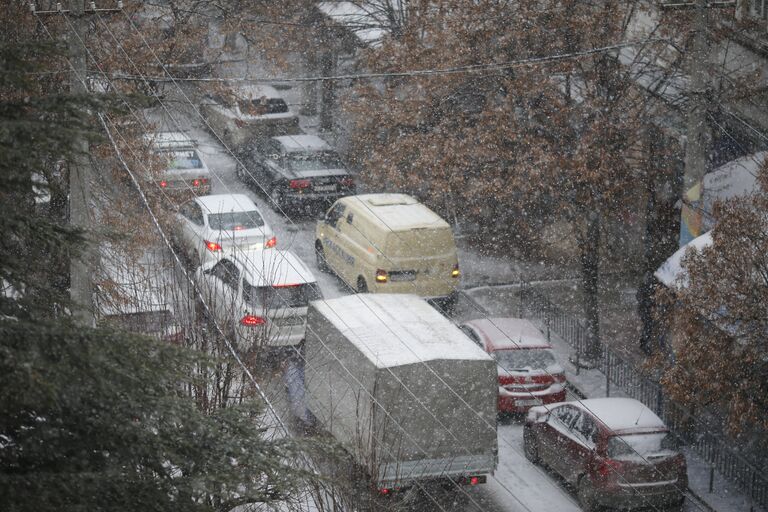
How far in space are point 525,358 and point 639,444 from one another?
347 cm

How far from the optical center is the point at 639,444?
1580cm

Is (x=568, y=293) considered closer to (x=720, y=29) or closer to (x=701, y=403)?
(x=720, y=29)

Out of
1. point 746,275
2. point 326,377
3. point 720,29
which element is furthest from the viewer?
point 720,29

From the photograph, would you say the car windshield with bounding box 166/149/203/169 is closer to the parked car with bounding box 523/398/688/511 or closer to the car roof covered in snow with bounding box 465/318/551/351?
the car roof covered in snow with bounding box 465/318/551/351

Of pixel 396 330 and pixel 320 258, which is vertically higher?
pixel 396 330

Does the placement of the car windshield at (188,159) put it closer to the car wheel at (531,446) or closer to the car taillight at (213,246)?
the car taillight at (213,246)

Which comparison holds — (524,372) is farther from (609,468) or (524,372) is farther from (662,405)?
(609,468)

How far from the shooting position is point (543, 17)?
20859 mm

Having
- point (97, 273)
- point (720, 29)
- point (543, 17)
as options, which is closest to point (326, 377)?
point (97, 273)

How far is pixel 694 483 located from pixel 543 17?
917 cm

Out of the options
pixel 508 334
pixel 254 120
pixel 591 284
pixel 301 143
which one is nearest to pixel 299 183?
pixel 301 143

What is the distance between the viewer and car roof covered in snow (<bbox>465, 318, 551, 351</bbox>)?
18.9 meters

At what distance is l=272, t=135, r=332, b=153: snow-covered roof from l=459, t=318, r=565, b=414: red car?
10.9 m

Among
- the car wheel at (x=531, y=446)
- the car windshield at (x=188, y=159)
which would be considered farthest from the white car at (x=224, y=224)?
the car wheel at (x=531, y=446)
